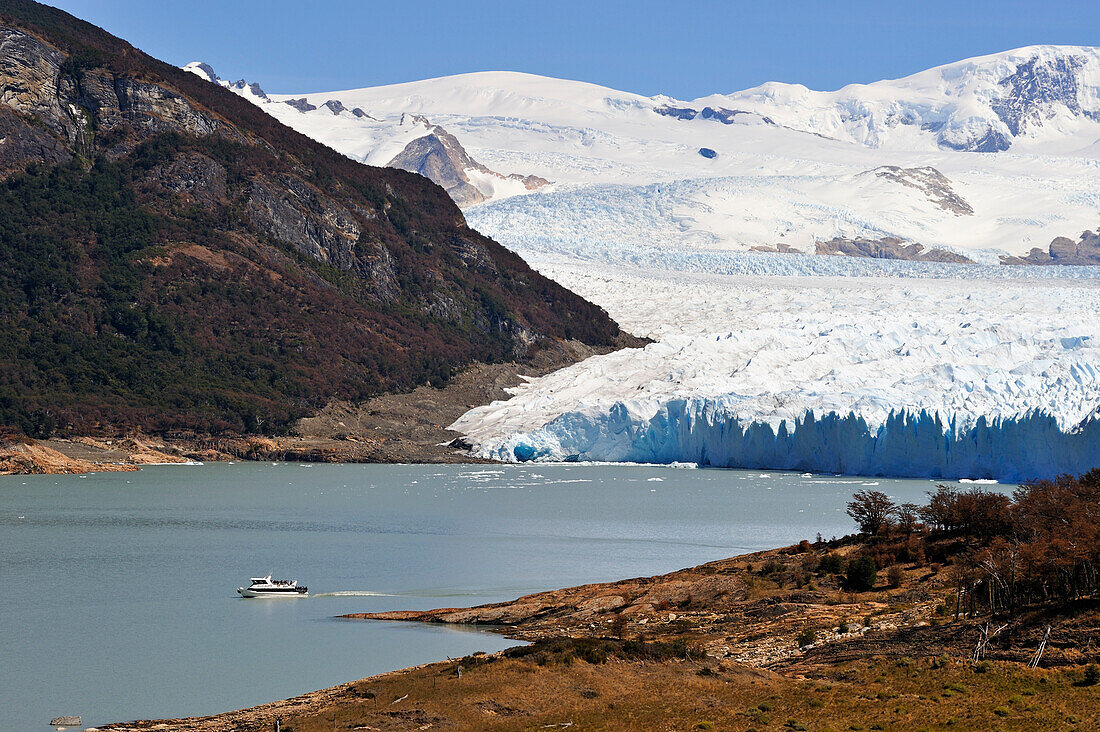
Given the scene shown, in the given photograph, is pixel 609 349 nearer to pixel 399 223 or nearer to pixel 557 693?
pixel 399 223

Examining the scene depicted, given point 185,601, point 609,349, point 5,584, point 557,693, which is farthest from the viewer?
point 609,349

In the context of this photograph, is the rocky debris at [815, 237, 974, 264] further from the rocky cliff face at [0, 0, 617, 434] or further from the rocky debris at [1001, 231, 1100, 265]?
the rocky cliff face at [0, 0, 617, 434]

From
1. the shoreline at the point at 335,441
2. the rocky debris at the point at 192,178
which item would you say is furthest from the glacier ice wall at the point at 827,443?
the rocky debris at the point at 192,178

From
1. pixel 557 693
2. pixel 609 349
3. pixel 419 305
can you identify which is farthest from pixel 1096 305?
pixel 557 693

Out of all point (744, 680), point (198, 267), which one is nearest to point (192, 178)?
point (198, 267)

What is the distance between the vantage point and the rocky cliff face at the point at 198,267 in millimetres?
96750

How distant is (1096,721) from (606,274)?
11367 cm

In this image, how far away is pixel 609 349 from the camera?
12169 cm

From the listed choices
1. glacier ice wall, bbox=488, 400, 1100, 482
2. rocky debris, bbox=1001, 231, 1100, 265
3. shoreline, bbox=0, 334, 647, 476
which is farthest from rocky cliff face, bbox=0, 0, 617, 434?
rocky debris, bbox=1001, 231, 1100, 265

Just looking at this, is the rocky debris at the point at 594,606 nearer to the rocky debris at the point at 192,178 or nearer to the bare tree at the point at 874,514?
the bare tree at the point at 874,514

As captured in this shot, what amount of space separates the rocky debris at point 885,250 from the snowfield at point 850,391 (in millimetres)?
62668

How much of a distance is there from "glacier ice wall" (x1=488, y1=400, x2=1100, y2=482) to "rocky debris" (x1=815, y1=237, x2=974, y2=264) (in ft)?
315

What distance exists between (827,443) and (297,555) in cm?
4141

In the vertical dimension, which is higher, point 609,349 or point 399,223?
point 399,223
